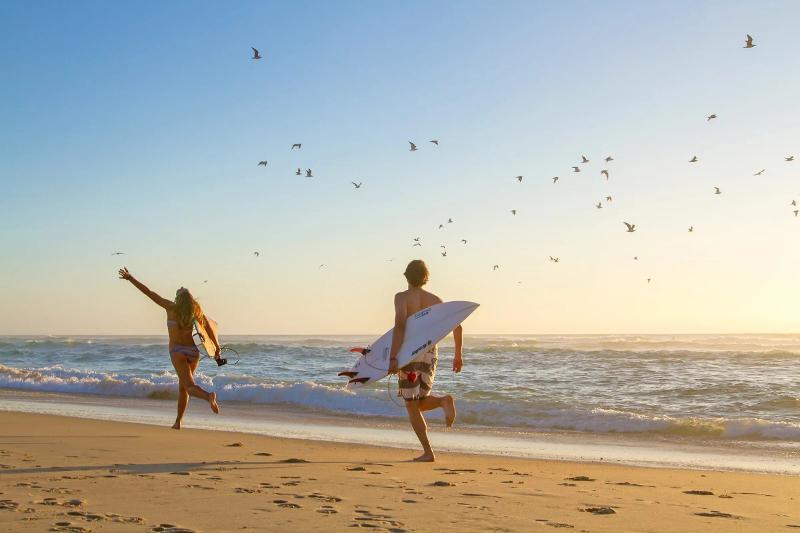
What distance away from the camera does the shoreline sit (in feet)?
30.2

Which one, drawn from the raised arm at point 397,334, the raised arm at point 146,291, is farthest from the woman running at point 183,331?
the raised arm at point 397,334

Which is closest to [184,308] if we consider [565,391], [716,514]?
[716,514]

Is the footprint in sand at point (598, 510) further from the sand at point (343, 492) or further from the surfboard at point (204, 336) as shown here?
the surfboard at point (204, 336)

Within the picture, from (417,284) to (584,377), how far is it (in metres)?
13.5

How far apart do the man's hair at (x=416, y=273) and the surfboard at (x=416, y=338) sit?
27 cm

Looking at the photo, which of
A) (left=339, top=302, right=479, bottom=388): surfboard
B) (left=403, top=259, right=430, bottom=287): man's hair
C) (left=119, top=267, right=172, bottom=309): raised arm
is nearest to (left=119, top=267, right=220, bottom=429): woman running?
(left=119, top=267, right=172, bottom=309): raised arm

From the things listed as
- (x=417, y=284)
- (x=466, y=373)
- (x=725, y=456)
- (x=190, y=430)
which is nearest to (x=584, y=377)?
(x=466, y=373)

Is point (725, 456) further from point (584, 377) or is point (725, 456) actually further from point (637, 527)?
point (584, 377)

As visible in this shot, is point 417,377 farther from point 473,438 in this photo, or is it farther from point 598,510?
point 473,438

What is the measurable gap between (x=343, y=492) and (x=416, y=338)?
7.14ft

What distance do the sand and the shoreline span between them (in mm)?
1022

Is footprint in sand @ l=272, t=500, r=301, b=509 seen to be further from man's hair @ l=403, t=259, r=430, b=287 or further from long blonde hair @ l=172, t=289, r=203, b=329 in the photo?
long blonde hair @ l=172, t=289, r=203, b=329

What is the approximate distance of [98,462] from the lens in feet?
22.6

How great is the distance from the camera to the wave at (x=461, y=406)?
1204cm
